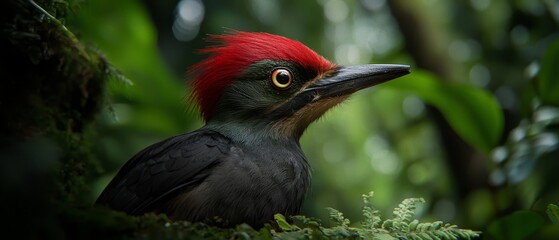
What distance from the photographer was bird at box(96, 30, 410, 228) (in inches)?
117

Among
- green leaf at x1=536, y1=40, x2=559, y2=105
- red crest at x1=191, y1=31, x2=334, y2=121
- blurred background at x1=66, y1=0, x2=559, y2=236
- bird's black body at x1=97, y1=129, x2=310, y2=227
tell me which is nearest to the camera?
bird's black body at x1=97, y1=129, x2=310, y2=227

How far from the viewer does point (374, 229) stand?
2377 millimetres

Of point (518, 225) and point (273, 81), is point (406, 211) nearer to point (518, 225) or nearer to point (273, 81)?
point (518, 225)

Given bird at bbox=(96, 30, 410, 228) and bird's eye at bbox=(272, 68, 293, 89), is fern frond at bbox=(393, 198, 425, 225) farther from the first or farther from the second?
bird's eye at bbox=(272, 68, 293, 89)

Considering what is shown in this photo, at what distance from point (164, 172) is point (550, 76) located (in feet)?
7.31

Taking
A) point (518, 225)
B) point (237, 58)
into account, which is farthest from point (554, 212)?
point (237, 58)

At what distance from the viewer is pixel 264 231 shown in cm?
215

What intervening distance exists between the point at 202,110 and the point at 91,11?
1.77m

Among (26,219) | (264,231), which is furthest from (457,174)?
(26,219)

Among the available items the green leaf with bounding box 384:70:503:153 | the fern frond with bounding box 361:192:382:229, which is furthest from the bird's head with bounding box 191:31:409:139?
the fern frond with bounding box 361:192:382:229

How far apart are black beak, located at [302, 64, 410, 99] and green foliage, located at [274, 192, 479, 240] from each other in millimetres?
1190

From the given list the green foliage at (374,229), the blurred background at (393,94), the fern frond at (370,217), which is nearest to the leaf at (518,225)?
the green foliage at (374,229)

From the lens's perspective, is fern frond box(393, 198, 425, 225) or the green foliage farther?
fern frond box(393, 198, 425, 225)

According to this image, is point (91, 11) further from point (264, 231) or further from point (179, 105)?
point (264, 231)
